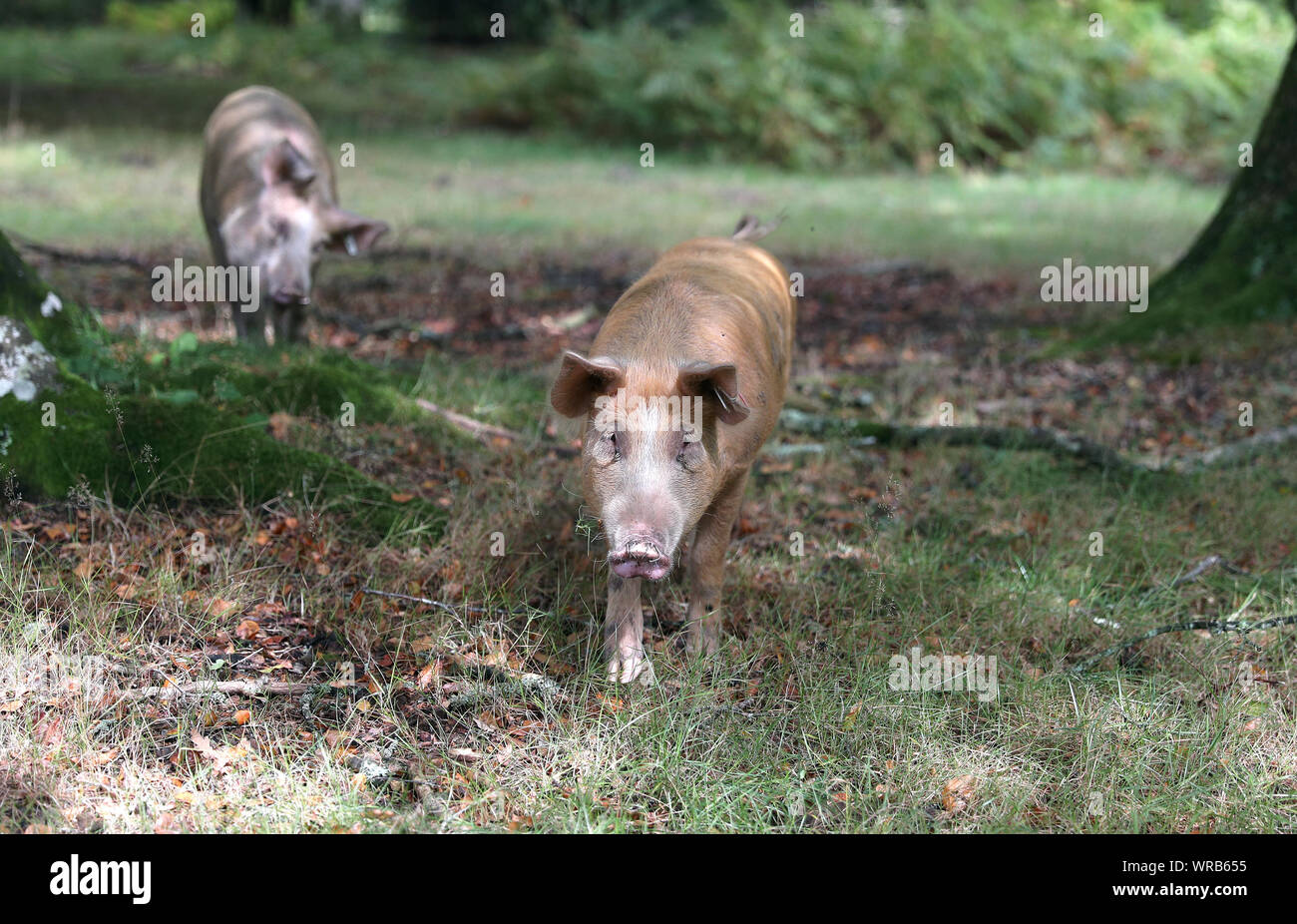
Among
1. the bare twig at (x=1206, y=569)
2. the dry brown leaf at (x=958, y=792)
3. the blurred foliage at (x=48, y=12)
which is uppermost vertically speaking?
the blurred foliage at (x=48, y=12)

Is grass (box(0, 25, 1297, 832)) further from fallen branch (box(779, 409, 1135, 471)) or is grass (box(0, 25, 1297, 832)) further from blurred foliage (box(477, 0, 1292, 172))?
blurred foliage (box(477, 0, 1292, 172))

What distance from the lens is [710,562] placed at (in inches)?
174

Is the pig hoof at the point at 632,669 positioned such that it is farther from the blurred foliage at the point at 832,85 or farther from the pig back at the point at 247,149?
the blurred foliage at the point at 832,85

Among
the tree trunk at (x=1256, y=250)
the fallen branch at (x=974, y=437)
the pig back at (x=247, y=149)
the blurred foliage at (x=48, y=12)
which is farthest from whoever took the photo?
the blurred foliage at (x=48, y=12)

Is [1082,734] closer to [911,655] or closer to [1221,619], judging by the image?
[911,655]

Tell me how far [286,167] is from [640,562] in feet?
16.2

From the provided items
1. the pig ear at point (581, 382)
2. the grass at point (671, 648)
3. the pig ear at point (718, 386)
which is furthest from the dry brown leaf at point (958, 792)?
the pig ear at point (581, 382)

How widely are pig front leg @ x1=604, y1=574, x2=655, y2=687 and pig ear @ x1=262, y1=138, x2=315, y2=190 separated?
4105 millimetres

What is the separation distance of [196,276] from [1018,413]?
19.7ft

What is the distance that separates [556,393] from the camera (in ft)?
12.5

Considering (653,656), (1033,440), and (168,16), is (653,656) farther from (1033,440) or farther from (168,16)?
(168,16)

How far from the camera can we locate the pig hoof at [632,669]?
13.1 ft

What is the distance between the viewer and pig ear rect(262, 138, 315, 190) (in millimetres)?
7219
